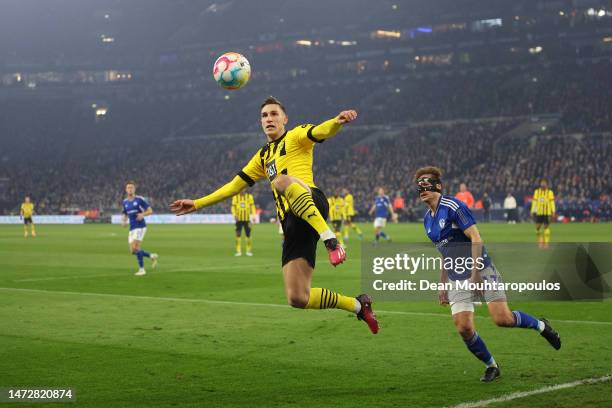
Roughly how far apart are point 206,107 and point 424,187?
85.2m

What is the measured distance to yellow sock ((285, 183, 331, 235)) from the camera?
8.00m

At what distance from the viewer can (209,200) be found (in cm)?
905

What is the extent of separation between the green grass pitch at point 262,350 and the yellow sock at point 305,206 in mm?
1502

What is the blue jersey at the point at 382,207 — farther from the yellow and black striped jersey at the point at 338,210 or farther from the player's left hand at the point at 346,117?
the player's left hand at the point at 346,117

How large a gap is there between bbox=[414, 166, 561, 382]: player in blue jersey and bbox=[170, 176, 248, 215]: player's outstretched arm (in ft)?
6.87

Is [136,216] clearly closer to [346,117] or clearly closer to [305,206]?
[305,206]

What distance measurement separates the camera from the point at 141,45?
328 ft

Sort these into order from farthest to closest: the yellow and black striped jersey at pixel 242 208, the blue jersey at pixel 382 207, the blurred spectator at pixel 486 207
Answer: the blurred spectator at pixel 486 207 < the blue jersey at pixel 382 207 < the yellow and black striped jersey at pixel 242 208

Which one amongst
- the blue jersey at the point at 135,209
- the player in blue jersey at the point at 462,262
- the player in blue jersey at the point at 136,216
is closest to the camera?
the player in blue jersey at the point at 462,262

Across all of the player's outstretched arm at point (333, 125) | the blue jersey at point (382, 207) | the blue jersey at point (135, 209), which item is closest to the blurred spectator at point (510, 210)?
the blue jersey at point (382, 207)

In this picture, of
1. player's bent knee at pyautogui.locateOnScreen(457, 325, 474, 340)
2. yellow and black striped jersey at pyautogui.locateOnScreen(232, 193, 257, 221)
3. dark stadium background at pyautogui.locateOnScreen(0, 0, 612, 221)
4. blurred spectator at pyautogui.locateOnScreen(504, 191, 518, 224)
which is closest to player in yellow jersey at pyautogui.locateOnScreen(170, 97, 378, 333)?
player's bent knee at pyautogui.locateOnScreen(457, 325, 474, 340)

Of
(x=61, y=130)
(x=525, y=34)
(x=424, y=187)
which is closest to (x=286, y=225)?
(x=424, y=187)

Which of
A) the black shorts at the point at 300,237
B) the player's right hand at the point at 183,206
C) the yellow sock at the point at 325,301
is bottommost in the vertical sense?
the yellow sock at the point at 325,301

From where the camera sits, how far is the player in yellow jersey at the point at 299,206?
26.3 ft
